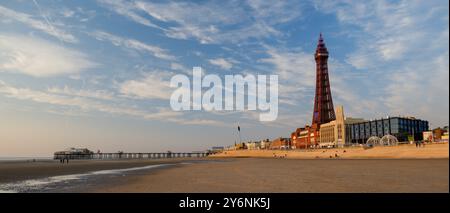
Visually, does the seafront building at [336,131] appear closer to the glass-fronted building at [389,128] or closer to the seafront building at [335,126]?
the seafront building at [335,126]

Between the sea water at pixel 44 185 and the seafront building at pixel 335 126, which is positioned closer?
the sea water at pixel 44 185

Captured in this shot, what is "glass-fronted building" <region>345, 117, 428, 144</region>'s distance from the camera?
136 m

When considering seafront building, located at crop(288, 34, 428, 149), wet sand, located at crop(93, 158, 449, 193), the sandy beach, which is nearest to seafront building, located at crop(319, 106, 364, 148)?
Answer: seafront building, located at crop(288, 34, 428, 149)

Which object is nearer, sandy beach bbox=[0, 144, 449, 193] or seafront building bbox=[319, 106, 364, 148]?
sandy beach bbox=[0, 144, 449, 193]

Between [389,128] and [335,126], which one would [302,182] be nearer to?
[389,128]

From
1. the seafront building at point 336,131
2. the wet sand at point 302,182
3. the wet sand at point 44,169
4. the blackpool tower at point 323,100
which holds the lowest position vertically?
the wet sand at point 44,169

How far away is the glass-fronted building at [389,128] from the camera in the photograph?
447 feet

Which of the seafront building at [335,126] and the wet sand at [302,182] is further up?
the seafront building at [335,126]

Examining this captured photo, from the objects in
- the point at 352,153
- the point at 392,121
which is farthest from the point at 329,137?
the point at 352,153

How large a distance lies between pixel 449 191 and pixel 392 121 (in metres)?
138

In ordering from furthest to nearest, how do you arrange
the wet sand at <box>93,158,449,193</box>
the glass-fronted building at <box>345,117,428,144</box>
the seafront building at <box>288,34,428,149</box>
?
1. the seafront building at <box>288,34,428,149</box>
2. the glass-fronted building at <box>345,117,428,144</box>
3. the wet sand at <box>93,158,449,193</box>

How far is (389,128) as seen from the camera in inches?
5487

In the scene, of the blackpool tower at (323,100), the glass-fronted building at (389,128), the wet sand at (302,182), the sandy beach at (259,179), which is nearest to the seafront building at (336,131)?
the glass-fronted building at (389,128)

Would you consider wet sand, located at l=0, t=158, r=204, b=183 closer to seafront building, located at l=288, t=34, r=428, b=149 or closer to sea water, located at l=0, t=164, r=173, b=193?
sea water, located at l=0, t=164, r=173, b=193
